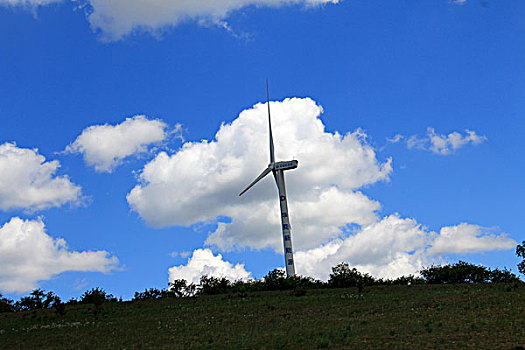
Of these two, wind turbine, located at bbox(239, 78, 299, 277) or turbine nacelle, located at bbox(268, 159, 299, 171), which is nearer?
wind turbine, located at bbox(239, 78, 299, 277)

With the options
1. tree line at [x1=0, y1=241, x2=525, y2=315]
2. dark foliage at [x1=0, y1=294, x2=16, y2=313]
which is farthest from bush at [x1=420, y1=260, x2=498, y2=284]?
dark foliage at [x1=0, y1=294, x2=16, y2=313]

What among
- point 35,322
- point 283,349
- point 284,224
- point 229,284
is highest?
point 284,224

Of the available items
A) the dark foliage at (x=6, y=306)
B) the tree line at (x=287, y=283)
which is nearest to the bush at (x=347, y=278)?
the tree line at (x=287, y=283)

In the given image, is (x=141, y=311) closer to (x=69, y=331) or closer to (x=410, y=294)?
(x=69, y=331)

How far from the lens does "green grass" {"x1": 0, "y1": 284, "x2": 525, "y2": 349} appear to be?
34812 millimetres

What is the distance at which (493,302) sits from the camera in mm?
46906

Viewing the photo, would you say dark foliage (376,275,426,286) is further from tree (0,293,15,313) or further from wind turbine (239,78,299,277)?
tree (0,293,15,313)

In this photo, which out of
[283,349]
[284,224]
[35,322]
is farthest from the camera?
[284,224]

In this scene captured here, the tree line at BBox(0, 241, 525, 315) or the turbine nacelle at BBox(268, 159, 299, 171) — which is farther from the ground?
the turbine nacelle at BBox(268, 159, 299, 171)

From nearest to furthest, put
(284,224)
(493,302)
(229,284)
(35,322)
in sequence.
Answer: (493,302) → (35,322) → (229,284) → (284,224)

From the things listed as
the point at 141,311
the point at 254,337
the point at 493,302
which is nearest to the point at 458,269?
the point at 493,302

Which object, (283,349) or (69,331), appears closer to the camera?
(283,349)

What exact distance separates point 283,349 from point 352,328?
7.56 meters

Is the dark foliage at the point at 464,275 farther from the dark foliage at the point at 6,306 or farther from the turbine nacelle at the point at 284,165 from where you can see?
the dark foliage at the point at 6,306
